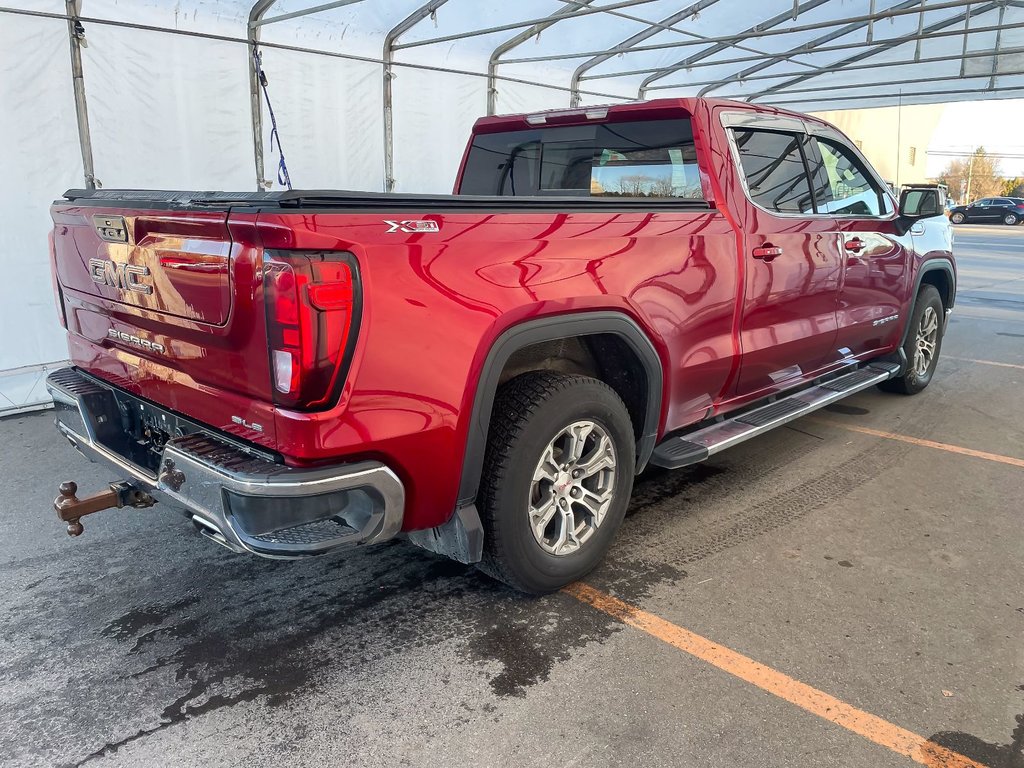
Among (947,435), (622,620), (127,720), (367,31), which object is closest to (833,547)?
(622,620)

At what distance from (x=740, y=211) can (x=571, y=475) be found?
157cm

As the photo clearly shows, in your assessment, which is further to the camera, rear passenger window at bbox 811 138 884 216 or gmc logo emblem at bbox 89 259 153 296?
rear passenger window at bbox 811 138 884 216

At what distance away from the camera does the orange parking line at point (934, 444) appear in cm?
468

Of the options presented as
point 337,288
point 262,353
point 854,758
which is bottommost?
point 854,758

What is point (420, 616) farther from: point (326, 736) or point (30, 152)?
point (30, 152)

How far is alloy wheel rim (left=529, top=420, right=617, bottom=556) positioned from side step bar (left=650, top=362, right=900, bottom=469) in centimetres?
40

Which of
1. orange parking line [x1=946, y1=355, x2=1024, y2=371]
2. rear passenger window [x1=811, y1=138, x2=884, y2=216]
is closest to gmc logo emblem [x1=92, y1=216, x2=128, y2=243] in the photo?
rear passenger window [x1=811, y1=138, x2=884, y2=216]

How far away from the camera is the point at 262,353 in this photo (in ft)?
7.18

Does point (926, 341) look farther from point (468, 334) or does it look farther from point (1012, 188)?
point (1012, 188)

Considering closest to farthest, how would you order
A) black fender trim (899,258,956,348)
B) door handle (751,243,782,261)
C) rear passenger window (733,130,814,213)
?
door handle (751,243,782,261), rear passenger window (733,130,814,213), black fender trim (899,258,956,348)

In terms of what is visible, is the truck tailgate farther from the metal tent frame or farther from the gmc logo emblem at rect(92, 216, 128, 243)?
the metal tent frame

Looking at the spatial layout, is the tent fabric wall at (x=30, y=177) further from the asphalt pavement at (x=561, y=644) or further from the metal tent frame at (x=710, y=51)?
the asphalt pavement at (x=561, y=644)

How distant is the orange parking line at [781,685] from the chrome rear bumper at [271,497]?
3.48 feet

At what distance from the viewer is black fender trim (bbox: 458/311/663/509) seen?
254cm
